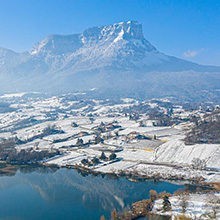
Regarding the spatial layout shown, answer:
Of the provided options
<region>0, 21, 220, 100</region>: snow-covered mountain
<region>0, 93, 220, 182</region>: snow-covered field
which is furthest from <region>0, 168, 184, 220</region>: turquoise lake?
<region>0, 21, 220, 100</region>: snow-covered mountain

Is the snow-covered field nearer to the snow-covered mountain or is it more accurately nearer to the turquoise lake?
the turquoise lake

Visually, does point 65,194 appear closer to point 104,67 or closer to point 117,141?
point 117,141

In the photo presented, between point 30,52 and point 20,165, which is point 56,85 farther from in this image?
point 20,165

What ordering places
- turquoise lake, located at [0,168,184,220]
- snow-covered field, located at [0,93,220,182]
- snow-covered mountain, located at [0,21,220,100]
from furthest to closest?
snow-covered mountain, located at [0,21,220,100]
snow-covered field, located at [0,93,220,182]
turquoise lake, located at [0,168,184,220]

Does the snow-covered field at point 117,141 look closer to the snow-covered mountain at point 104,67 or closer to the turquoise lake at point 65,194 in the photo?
the turquoise lake at point 65,194

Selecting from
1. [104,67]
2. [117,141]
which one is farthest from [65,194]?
[104,67]

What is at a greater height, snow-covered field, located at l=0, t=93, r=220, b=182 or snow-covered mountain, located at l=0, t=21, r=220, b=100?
snow-covered mountain, located at l=0, t=21, r=220, b=100

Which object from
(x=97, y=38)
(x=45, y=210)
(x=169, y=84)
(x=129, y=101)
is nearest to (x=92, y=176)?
(x=45, y=210)

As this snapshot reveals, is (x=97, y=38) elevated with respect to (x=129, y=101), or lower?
elevated
